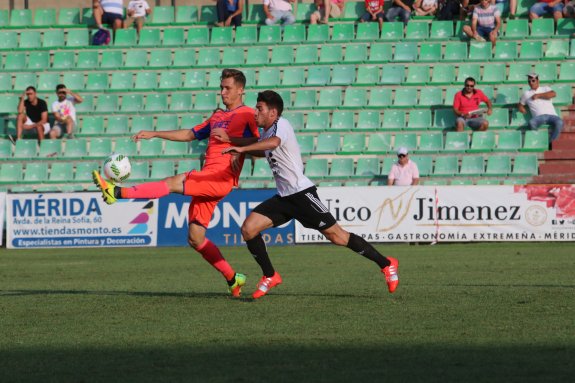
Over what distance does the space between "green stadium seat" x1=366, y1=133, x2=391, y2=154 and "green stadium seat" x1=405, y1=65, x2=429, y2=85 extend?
2037 mm

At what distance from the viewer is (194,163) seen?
2525cm

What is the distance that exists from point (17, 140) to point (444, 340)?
2027 centimetres

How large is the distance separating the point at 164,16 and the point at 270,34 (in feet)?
10.5

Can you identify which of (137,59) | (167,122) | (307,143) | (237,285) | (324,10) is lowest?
(237,285)

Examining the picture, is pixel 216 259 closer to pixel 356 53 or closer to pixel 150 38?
pixel 356 53

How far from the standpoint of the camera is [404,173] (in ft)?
74.4

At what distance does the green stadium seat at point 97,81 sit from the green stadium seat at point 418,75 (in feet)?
24.6

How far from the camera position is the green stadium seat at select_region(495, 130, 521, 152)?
24500 mm

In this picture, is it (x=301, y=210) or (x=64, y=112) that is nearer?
(x=301, y=210)

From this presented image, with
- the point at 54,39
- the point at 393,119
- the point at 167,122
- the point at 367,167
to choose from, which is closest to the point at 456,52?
the point at 393,119

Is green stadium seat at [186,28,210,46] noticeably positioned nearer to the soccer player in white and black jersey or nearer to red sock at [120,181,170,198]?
the soccer player in white and black jersey

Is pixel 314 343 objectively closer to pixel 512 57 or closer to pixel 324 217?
pixel 324 217

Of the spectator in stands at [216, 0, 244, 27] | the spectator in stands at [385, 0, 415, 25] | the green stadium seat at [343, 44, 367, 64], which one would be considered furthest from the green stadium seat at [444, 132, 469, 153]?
the spectator in stands at [216, 0, 244, 27]

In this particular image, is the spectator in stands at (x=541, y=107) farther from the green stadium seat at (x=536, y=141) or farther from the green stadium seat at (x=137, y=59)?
the green stadium seat at (x=137, y=59)
